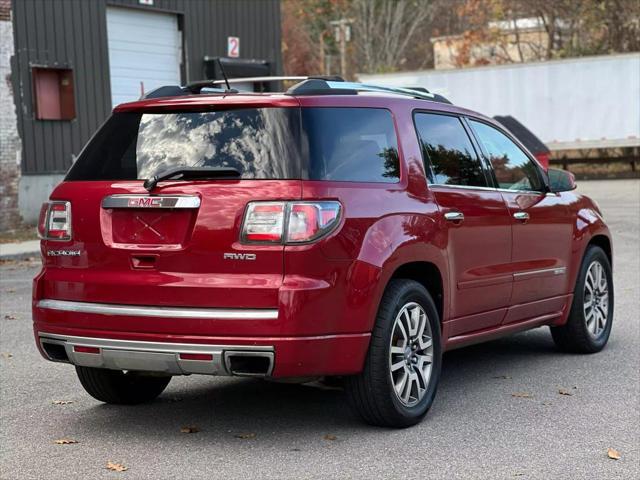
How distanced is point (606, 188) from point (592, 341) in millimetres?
23577

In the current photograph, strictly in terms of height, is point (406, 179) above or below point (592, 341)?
above

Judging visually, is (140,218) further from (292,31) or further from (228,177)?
(292,31)

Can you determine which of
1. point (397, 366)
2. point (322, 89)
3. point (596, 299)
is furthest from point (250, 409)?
point (596, 299)

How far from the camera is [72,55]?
22.1 m

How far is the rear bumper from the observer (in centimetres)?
509

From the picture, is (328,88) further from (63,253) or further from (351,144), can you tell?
(63,253)

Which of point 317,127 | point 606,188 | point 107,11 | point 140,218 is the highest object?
point 107,11

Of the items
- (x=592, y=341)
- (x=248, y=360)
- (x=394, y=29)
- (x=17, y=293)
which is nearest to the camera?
(x=248, y=360)

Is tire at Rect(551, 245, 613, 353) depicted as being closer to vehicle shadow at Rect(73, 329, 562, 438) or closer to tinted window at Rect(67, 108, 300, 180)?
vehicle shadow at Rect(73, 329, 562, 438)

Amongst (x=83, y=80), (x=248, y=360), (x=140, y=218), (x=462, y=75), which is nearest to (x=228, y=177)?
(x=140, y=218)

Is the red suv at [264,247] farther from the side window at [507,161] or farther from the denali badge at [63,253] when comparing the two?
the side window at [507,161]

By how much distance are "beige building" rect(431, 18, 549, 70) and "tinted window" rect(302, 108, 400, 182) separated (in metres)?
39.9

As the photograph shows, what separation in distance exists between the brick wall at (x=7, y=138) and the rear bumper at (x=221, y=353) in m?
15.3

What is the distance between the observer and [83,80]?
2247cm
